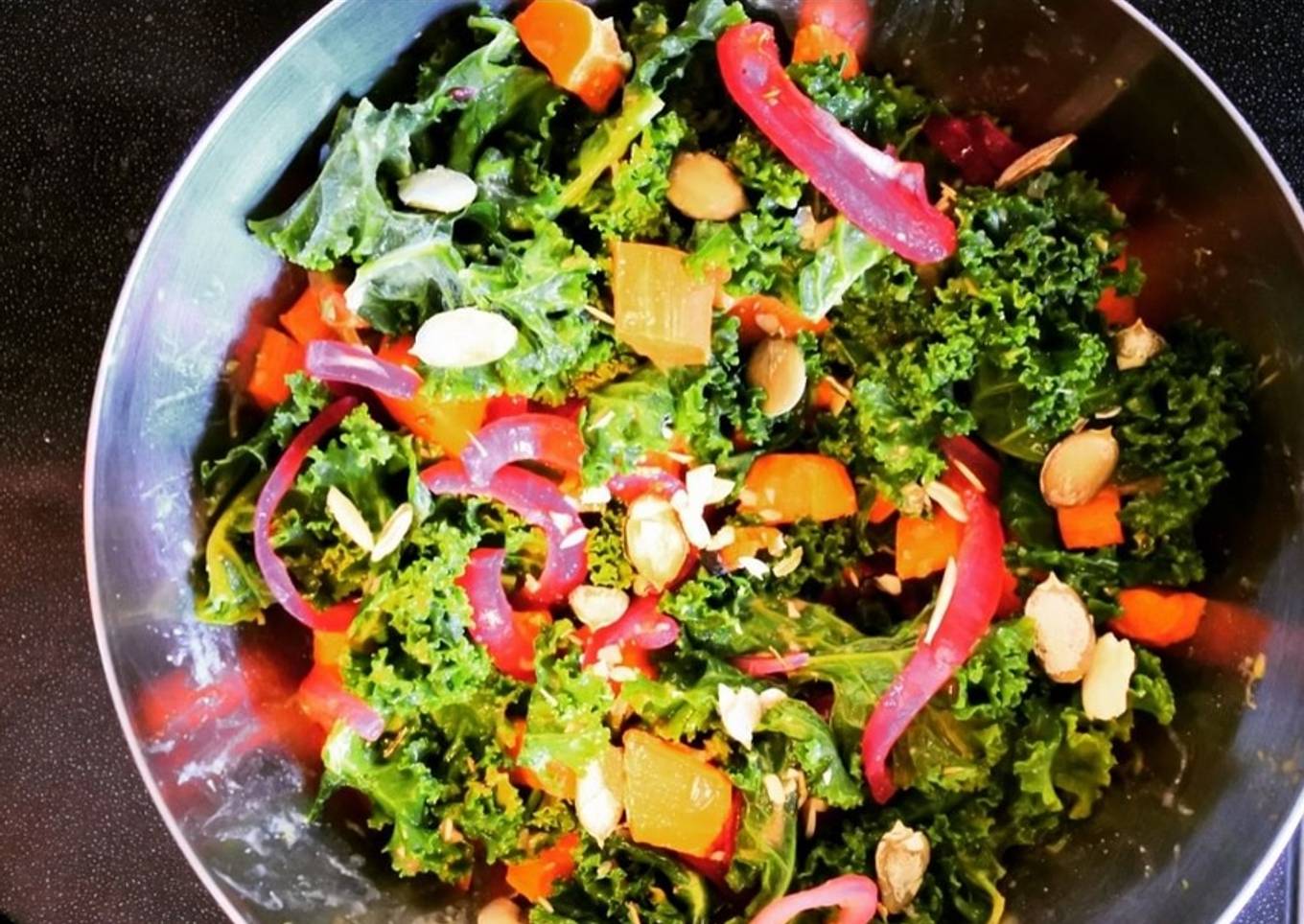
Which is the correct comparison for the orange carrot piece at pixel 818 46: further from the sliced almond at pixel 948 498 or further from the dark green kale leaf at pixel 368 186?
the sliced almond at pixel 948 498

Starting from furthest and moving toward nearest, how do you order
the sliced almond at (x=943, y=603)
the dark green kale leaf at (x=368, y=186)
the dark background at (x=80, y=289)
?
the dark background at (x=80, y=289)
the sliced almond at (x=943, y=603)
the dark green kale leaf at (x=368, y=186)

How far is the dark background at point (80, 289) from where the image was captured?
1.66 metres

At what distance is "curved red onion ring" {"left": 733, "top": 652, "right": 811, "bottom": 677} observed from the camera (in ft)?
4.94

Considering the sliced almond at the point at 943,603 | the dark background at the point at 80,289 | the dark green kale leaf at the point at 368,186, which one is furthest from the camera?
the dark background at the point at 80,289

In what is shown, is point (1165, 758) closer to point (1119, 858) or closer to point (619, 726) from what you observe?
point (1119, 858)

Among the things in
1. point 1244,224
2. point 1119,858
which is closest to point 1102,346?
point 1244,224

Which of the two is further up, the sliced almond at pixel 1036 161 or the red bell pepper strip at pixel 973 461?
the sliced almond at pixel 1036 161

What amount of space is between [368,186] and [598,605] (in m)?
0.50

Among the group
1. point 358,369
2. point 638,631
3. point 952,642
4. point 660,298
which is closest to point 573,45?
point 660,298

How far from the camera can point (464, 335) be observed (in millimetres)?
1397

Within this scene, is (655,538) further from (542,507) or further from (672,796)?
(672,796)

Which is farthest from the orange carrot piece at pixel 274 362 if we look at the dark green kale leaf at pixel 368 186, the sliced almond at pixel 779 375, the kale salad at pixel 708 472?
the sliced almond at pixel 779 375

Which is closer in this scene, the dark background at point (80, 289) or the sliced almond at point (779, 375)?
the sliced almond at point (779, 375)

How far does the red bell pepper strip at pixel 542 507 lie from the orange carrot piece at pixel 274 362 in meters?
0.19
